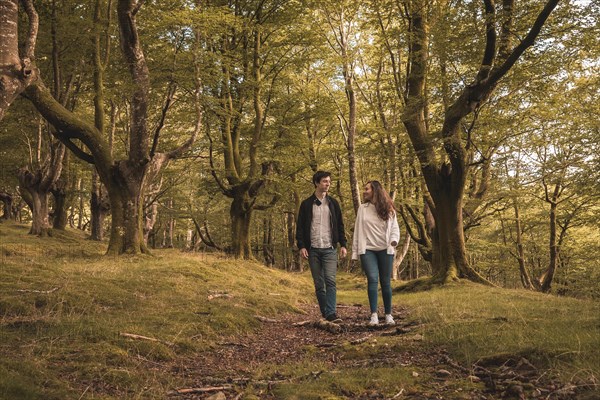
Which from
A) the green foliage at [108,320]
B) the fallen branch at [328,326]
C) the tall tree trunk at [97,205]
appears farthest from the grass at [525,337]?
the tall tree trunk at [97,205]

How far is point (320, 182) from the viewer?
279 inches

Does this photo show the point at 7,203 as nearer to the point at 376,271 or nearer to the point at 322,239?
the point at 322,239

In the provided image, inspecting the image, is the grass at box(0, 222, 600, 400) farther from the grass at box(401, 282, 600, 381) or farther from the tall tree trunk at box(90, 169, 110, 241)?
the tall tree trunk at box(90, 169, 110, 241)

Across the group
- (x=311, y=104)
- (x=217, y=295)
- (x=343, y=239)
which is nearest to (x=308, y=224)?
(x=343, y=239)

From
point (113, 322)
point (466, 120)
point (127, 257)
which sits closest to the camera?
point (113, 322)

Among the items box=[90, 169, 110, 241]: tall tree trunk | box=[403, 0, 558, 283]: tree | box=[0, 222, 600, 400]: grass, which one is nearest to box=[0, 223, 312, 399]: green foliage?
box=[0, 222, 600, 400]: grass

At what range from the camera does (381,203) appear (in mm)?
6574

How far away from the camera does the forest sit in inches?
412

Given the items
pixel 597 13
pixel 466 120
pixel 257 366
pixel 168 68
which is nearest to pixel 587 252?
pixel 466 120

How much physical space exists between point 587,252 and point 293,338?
26.0 m

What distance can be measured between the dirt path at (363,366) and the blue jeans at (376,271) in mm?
439

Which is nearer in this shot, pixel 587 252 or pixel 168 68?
pixel 168 68

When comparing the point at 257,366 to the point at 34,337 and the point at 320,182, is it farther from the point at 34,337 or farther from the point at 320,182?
the point at 320,182

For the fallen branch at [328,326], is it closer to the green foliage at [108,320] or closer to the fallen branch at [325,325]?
the fallen branch at [325,325]
